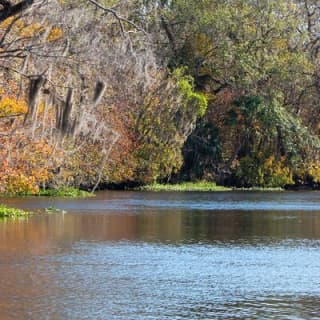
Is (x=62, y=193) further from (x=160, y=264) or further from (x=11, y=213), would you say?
(x=160, y=264)

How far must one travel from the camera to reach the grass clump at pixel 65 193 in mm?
43531

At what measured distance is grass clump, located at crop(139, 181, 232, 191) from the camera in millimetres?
52594

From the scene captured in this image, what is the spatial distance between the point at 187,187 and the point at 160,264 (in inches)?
1311

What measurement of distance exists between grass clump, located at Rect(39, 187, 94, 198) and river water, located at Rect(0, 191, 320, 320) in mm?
7944

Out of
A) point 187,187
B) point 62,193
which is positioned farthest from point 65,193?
point 187,187

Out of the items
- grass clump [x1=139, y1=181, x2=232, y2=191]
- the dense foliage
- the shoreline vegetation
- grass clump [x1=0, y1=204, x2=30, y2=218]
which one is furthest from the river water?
grass clump [x1=139, y1=181, x2=232, y2=191]

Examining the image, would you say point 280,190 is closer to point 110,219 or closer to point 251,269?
point 110,219

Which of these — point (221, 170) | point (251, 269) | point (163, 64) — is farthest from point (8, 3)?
point (221, 170)

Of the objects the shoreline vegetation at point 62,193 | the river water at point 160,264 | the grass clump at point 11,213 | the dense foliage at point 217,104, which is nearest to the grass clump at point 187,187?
the dense foliage at point 217,104

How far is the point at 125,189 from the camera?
52.5 m

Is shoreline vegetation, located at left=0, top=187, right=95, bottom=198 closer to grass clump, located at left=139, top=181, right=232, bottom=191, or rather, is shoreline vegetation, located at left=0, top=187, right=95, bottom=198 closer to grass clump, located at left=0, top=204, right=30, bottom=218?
grass clump, located at left=139, top=181, right=232, bottom=191

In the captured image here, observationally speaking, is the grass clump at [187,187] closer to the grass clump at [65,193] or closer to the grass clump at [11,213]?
the grass clump at [65,193]

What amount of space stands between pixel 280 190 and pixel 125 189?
9.35 m

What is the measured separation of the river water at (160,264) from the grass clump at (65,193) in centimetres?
794
